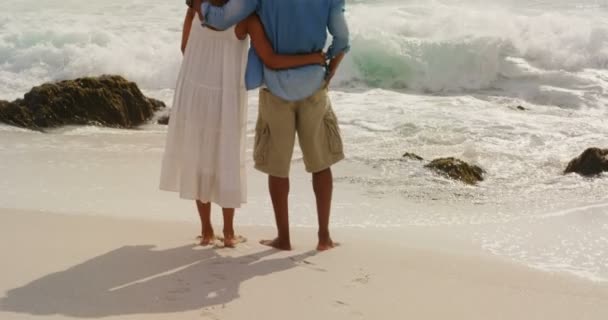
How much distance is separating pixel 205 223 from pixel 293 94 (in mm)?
889

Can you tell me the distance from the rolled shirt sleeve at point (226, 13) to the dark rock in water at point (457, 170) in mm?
3240

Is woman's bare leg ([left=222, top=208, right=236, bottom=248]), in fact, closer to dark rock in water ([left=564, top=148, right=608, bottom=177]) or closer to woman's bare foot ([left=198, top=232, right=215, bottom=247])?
woman's bare foot ([left=198, top=232, right=215, bottom=247])

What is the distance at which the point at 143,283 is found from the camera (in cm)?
434

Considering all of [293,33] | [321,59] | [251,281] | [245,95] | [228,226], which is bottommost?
[251,281]

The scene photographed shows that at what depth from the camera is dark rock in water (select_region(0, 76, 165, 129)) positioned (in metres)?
8.95

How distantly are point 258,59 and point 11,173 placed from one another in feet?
9.76

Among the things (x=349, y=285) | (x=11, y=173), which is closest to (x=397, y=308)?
(x=349, y=285)

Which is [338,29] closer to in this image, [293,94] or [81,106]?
[293,94]

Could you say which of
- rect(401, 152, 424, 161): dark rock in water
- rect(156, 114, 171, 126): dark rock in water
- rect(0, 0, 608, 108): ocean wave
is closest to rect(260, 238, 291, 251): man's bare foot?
rect(401, 152, 424, 161): dark rock in water

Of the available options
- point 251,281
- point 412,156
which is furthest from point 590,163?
point 251,281

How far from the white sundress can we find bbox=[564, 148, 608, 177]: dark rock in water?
12.2ft

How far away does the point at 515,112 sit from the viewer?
35.3ft

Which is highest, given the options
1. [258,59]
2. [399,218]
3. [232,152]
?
[258,59]

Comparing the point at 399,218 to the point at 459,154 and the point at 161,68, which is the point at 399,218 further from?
the point at 161,68
